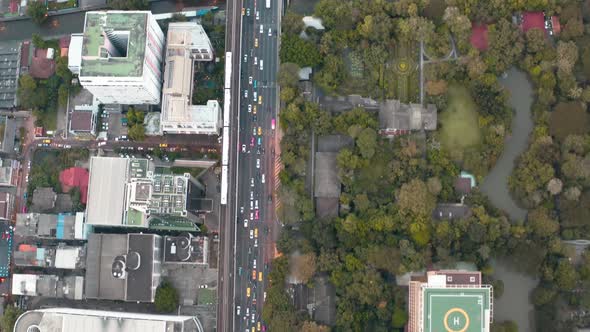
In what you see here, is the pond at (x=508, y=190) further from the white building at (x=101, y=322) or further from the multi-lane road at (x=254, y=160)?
the white building at (x=101, y=322)

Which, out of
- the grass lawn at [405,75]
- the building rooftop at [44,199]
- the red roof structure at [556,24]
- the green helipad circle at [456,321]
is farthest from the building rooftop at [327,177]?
the building rooftop at [44,199]

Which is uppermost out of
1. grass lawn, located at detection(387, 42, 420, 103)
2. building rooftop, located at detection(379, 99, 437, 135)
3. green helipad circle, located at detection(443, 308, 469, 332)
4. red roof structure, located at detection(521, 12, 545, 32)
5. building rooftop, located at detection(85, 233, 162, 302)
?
red roof structure, located at detection(521, 12, 545, 32)

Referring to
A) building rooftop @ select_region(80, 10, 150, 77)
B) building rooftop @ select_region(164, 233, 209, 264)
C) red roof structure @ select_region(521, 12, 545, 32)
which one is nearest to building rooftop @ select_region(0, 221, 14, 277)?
building rooftop @ select_region(164, 233, 209, 264)

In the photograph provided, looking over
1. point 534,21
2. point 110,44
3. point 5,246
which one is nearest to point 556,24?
point 534,21

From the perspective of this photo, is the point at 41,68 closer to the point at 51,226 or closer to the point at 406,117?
the point at 51,226

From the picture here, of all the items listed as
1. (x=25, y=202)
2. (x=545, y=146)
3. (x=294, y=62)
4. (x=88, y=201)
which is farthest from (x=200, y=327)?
(x=545, y=146)

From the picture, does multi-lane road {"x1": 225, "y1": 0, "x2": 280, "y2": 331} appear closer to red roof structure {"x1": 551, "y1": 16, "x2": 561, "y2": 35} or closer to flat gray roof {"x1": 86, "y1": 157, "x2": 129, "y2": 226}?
flat gray roof {"x1": 86, "y1": 157, "x2": 129, "y2": 226}
